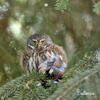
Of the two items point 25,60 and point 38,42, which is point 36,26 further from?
point 25,60

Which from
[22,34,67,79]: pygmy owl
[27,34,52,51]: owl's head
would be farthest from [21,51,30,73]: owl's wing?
[27,34,52,51]: owl's head

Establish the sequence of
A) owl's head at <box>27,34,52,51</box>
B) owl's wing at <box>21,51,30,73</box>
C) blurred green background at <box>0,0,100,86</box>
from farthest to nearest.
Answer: blurred green background at <box>0,0,100,86</box>
owl's head at <box>27,34,52,51</box>
owl's wing at <box>21,51,30,73</box>

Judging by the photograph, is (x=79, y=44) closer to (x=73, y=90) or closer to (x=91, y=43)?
(x=91, y=43)

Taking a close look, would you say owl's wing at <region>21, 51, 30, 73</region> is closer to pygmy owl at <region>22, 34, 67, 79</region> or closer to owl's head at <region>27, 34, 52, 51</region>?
pygmy owl at <region>22, 34, 67, 79</region>

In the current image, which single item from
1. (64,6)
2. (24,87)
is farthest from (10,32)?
(24,87)

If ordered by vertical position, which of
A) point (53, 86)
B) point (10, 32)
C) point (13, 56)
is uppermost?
point (10, 32)

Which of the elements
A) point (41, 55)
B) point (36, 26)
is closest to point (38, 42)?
point (41, 55)

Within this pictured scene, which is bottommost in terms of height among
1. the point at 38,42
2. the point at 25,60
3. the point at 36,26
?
the point at 25,60
